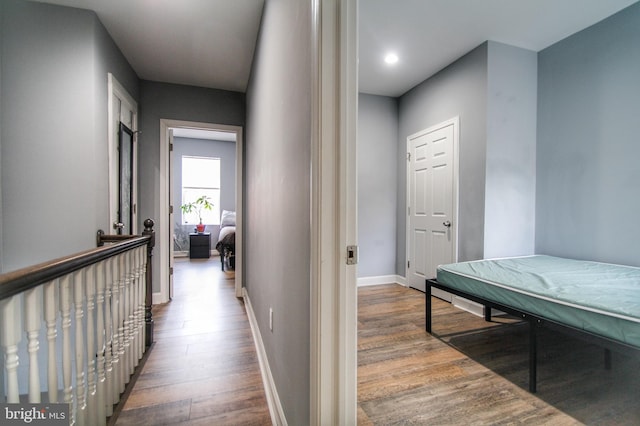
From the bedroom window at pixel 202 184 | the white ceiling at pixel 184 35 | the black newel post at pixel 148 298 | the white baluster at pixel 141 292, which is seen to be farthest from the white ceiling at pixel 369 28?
the bedroom window at pixel 202 184

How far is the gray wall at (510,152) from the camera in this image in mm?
2861

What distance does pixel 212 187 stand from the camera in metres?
7.25

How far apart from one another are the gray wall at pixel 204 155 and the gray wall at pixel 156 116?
11.9 feet

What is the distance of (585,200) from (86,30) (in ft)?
15.2

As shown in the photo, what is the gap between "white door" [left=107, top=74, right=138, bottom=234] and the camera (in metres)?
2.55

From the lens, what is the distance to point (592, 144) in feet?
8.68

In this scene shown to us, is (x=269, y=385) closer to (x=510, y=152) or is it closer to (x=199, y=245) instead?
(x=510, y=152)

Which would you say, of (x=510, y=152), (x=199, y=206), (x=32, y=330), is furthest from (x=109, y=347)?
(x=199, y=206)

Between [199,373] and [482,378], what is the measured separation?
191 cm

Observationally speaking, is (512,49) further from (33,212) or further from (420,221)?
(33,212)

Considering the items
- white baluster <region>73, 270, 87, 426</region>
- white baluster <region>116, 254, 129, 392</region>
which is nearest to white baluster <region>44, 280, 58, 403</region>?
white baluster <region>73, 270, 87, 426</region>

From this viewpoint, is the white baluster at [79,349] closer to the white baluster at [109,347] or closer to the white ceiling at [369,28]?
the white baluster at [109,347]

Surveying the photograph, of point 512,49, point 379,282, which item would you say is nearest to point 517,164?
point 512,49

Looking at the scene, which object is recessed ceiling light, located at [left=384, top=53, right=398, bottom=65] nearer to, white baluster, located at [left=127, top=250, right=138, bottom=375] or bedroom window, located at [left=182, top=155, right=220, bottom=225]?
white baluster, located at [left=127, top=250, right=138, bottom=375]
